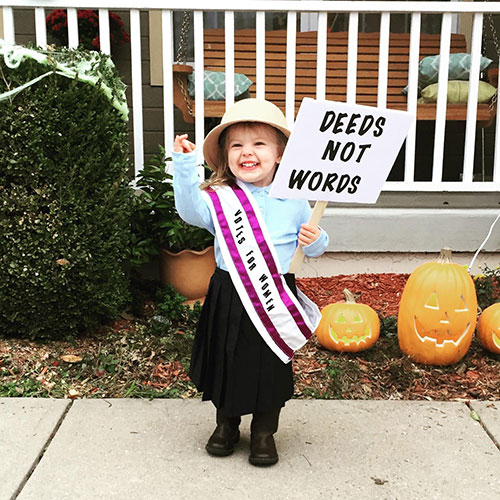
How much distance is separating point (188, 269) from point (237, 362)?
1.74 metres

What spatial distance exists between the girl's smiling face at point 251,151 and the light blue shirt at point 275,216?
0.10 meters

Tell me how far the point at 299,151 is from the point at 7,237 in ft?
5.85

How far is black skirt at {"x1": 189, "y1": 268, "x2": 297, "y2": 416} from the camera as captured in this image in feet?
8.14

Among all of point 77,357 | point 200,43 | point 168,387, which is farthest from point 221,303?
point 200,43

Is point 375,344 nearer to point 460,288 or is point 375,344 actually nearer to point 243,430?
point 460,288

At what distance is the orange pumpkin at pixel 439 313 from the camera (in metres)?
3.35

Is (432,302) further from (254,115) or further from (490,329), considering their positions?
(254,115)

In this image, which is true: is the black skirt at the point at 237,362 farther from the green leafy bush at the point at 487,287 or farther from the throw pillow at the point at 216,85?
the throw pillow at the point at 216,85

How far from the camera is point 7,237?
3.38 meters

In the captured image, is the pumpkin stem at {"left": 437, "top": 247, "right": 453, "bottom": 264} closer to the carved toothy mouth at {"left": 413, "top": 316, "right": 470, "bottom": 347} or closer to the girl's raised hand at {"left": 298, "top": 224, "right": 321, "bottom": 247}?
the carved toothy mouth at {"left": 413, "top": 316, "right": 470, "bottom": 347}

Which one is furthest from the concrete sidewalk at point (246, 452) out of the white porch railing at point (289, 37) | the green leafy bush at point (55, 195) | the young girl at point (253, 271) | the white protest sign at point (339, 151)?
the white porch railing at point (289, 37)

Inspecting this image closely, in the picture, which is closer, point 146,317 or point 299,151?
point 299,151

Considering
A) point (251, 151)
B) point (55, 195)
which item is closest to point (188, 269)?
point (55, 195)

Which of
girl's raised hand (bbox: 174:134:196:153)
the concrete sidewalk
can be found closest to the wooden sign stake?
girl's raised hand (bbox: 174:134:196:153)
